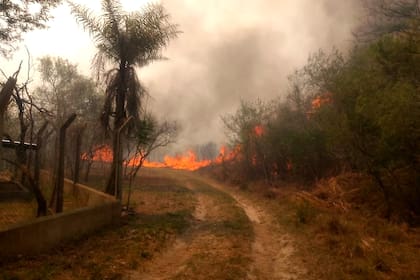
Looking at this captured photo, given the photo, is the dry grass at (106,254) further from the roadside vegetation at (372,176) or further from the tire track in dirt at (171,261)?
the roadside vegetation at (372,176)

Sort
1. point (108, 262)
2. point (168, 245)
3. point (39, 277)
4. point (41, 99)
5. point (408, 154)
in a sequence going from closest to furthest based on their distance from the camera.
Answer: point (39, 277), point (108, 262), point (168, 245), point (408, 154), point (41, 99)

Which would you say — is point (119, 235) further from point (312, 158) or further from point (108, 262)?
point (312, 158)

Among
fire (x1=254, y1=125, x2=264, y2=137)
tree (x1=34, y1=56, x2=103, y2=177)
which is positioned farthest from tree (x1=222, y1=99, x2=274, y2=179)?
tree (x1=34, y1=56, x2=103, y2=177)

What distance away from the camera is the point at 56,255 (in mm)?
6984

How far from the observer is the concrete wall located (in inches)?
247

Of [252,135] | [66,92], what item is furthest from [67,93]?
[252,135]

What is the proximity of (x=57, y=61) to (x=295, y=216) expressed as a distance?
2563cm

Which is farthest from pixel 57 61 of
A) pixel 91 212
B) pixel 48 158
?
pixel 91 212

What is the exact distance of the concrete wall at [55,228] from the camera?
20.6ft

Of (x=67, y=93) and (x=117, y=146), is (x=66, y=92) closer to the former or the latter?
(x=67, y=93)

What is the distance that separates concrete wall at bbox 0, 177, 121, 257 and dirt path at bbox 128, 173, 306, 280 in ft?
8.00

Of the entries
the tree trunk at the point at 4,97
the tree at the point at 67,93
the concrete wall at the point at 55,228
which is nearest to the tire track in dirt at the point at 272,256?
the concrete wall at the point at 55,228

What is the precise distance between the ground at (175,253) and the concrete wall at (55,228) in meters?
0.23

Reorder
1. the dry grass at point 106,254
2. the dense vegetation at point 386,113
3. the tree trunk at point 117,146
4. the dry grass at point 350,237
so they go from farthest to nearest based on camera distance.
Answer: the tree trunk at point 117,146 < the dense vegetation at point 386,113 < the dry grass at point 350,237 < the dry grass at point 106,254
